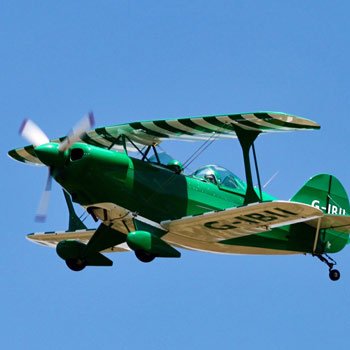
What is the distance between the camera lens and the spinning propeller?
968 inches

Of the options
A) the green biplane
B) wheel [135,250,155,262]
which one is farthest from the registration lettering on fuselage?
wheel [135,250,155,262]

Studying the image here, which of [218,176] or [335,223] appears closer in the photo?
[218,176]

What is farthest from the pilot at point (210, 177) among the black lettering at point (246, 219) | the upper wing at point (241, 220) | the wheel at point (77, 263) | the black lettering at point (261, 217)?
the wheel at point (77, 263)

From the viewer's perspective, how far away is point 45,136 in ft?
83.0

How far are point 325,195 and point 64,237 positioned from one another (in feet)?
20.0

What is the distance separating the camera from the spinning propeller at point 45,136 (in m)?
24.6

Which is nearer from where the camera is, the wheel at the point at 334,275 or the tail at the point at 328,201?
the wheel at the point at 334,275

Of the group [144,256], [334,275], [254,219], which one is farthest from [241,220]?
[334,275]

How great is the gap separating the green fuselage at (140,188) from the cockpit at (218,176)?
0.35 ft

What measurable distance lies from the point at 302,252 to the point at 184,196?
3517mm

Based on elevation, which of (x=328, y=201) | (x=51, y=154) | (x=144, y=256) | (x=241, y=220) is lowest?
(x=144, y=256)

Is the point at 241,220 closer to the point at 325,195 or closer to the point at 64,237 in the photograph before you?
the point at 325,195

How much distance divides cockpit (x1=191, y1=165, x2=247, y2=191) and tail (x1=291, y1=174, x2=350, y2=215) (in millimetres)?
2490

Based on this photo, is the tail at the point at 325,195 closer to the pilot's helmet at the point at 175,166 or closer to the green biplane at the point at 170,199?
the green biplane at the point at 170,199
